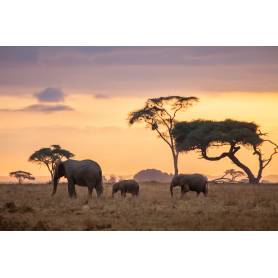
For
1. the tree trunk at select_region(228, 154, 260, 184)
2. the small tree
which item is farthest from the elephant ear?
the small tree

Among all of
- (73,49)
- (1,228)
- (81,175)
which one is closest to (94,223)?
(1,228)

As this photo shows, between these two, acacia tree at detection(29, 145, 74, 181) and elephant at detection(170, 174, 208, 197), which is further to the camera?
acacia tree at detection(29, 145, 74, 181)

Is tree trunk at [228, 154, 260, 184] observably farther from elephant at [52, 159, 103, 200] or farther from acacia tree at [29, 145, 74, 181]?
elephant at [52, 159, 103, 200]

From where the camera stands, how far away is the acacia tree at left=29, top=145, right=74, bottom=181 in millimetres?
51375

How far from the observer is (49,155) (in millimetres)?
52719

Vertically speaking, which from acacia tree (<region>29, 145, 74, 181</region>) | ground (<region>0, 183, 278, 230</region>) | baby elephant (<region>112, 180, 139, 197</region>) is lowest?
ground (<region>0, 183, 278, 230</region>)

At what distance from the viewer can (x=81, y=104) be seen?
35.2 m

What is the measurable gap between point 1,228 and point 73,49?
1279 centimetres

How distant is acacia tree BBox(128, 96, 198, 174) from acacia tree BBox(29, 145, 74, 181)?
6.40 meters

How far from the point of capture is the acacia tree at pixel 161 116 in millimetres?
48059

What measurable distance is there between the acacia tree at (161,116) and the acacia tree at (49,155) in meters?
6.40

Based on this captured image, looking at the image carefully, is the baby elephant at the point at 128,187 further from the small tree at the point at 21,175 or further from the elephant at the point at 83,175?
the small tree at the point at 21,175

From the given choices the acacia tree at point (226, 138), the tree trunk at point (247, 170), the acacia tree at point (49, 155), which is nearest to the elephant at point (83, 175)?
the acacia tree at point (226, 138)

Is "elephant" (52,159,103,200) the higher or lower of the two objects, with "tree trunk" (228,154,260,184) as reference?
lower
